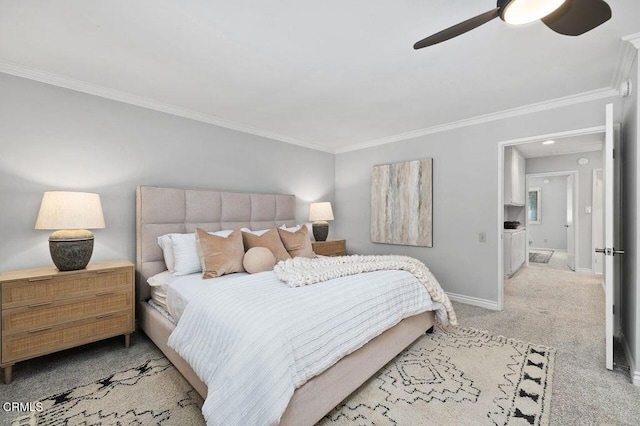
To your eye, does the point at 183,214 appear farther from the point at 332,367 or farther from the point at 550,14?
the point at 550,14

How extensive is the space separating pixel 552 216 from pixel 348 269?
9.28 meters

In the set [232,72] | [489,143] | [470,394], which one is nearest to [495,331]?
[470,394]

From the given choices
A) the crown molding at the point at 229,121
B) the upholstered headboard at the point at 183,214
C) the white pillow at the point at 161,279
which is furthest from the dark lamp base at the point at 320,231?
the white pillow at the point at 161,279

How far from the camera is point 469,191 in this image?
3.79 meters

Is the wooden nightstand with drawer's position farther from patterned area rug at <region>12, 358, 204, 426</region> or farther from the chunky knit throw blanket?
the chunky knit throw blanket

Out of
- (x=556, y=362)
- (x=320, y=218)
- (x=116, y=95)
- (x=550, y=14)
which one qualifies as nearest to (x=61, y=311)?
(x=116, y=95)

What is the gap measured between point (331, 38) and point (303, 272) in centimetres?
177

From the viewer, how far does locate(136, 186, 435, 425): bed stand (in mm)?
1615

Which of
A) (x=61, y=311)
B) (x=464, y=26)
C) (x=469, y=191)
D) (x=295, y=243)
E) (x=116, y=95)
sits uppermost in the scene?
(x=116, y=95)

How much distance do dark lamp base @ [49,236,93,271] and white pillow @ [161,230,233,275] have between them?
0.68m

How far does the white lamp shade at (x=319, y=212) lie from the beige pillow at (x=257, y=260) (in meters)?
1.89

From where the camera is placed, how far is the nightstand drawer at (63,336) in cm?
205

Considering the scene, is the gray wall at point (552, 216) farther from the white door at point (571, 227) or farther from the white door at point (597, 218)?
the white door at point (597, 218)

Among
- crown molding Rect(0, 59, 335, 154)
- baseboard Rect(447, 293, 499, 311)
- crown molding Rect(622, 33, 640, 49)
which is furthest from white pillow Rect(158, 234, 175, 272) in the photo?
crown molding Rect(622, 33, 640, 49)
